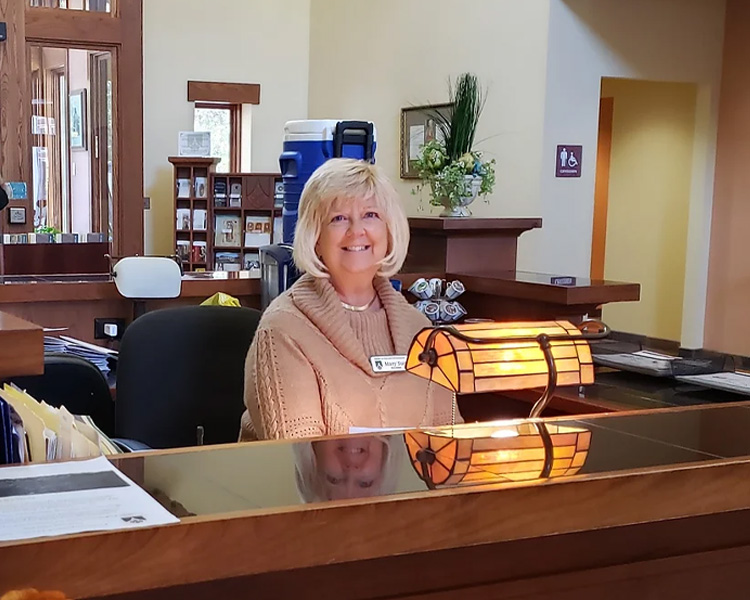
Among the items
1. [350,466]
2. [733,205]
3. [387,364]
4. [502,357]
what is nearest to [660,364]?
[387,364]

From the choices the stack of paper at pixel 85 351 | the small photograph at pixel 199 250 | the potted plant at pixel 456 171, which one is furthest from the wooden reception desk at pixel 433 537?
the small photograph at pixel 199 250

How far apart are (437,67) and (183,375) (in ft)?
17.3

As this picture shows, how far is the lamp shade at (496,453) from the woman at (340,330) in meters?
0.68

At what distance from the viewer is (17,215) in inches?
343

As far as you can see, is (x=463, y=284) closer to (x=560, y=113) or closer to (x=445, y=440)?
(x=560, y=113)

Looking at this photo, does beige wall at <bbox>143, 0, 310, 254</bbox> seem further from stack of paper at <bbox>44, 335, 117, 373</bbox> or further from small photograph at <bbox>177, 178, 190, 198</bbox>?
stack of paper at <bbox>44, 335, 117, 373</bbox>

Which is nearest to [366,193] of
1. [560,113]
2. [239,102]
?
[560,113]

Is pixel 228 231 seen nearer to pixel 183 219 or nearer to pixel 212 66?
pixel 183 219

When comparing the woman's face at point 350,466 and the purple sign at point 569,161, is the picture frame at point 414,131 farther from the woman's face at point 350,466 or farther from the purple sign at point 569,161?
the woman's face at point 350,466

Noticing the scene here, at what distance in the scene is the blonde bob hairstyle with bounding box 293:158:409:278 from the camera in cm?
226

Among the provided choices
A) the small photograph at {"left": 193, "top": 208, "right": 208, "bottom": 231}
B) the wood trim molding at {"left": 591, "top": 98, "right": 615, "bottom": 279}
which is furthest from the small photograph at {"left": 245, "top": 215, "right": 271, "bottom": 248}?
the wood trim molding at {"left": 591, "top": 98, "right": 615, "bottom": 279}

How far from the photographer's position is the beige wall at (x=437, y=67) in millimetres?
6375

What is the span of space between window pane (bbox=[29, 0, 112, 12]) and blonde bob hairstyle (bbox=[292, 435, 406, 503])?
28.4ft

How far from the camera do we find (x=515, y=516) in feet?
3.83
